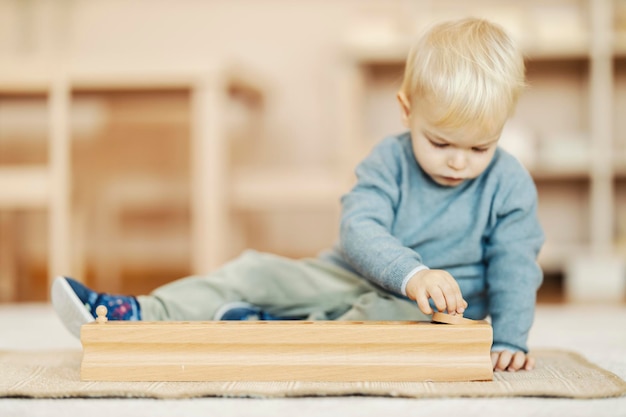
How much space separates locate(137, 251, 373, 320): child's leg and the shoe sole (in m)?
0.14

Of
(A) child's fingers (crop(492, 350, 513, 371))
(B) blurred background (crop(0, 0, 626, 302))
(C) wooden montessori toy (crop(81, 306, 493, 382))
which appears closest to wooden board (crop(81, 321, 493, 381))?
(C) wooden montessori toy (crop(81, 306, 493, 382))

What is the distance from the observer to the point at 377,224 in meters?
1.03

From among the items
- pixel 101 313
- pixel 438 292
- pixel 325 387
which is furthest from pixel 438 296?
pixel 101 313

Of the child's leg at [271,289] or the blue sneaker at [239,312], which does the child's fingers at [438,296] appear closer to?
the child's leg at [271,289]

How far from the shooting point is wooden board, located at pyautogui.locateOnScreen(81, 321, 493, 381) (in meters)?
0.87

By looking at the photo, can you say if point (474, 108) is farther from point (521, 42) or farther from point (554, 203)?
point (554, 203)

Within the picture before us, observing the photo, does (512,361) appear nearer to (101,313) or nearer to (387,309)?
(387,309)

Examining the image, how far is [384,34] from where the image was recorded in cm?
A: 240

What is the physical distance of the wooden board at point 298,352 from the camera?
0.87m

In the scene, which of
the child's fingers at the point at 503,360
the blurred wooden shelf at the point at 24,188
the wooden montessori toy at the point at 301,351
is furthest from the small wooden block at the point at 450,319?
the blurred wooden shelf at the point at 24,188

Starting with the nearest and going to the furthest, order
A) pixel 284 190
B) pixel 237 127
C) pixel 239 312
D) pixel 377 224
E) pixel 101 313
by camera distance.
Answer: pixel 101 313 → pixel 377 224 → pixel 239 312 → pixel 284 190 → pixel 237 127

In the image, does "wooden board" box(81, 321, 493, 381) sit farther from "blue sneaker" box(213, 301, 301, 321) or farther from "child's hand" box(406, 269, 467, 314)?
"blue sneaker" box(213, 301, 301, 321)

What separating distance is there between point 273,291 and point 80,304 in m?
0.30

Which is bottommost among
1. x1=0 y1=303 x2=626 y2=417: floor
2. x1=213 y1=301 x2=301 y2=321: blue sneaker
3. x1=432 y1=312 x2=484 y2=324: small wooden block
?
x1=0 y1=303 x2=626 y2=417: floor
